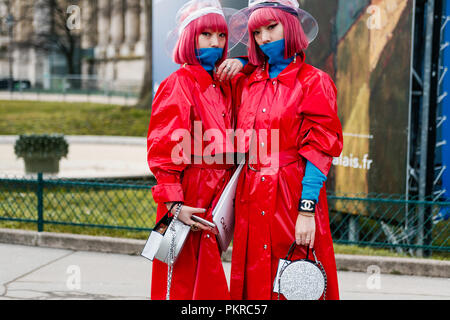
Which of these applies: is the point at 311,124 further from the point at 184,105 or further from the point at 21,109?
the point at 21,109

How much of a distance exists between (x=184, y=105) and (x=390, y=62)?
3411 millimetres

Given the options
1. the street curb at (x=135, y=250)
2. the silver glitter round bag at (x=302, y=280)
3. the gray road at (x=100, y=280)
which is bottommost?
the gray road at (x=100, y=280)

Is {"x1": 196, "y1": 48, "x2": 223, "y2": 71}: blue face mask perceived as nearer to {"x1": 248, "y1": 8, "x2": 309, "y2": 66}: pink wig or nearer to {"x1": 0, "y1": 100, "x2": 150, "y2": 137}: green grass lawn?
{"x1": 248, "y1": 8, "x2": 309, "y2": 66}: pink wig

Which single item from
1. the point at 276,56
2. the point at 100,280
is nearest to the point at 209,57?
the point at 276,56

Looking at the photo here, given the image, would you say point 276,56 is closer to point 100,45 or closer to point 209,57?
point 209,57

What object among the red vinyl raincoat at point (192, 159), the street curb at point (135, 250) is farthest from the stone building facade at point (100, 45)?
the red vinyl raincoat at point (192, 159)

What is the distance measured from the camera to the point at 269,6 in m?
3.13

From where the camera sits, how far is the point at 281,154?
10.1 feet

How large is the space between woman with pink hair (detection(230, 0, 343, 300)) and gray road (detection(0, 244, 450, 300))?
203 cm

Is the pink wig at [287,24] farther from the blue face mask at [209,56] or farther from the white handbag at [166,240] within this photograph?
the white handbag at [166,240]

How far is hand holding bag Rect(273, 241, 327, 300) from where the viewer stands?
2.96 meters

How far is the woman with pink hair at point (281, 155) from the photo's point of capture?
9.82 ft

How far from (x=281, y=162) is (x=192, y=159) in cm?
51
